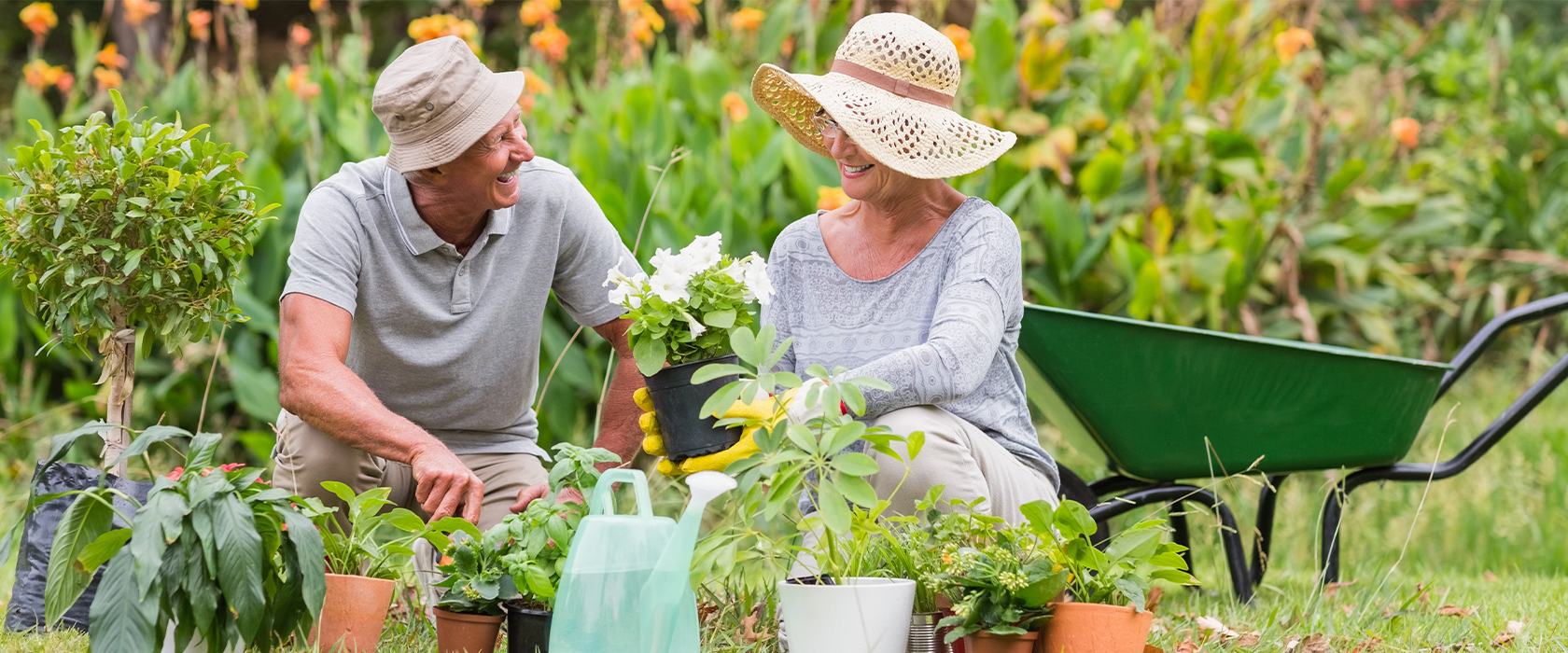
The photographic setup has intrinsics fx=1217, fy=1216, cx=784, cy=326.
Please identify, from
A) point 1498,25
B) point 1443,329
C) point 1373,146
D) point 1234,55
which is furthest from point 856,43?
point 1498,25

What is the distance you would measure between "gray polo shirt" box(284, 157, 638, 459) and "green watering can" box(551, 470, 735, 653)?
2.40 ft

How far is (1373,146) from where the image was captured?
484 centimetres

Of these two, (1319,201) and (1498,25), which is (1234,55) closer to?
(1319,201)

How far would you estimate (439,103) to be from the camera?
191cm

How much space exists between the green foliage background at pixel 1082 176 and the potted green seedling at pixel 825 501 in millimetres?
2079

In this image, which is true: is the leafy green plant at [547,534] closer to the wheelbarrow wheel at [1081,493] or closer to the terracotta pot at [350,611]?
the terracotta pot at [350,611]

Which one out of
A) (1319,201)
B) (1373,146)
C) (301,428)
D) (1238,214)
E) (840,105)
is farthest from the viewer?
(1373,146)

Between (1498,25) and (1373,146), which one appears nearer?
(1373,146)

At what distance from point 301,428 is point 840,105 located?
3.60 ft

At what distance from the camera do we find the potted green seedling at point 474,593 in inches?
62.4

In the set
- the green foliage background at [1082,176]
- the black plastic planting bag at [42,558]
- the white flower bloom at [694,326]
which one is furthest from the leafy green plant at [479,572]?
the green foliage background at [1082,176]

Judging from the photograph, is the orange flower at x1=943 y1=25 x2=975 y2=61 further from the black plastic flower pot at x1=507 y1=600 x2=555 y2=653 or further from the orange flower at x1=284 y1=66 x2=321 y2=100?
the black plastic flower pot at x1=507 y1=600 x2=555 y2=653

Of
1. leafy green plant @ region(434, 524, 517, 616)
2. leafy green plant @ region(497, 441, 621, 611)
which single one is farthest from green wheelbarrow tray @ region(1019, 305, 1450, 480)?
leafy green plant @ region(434, 524, 517, 616)

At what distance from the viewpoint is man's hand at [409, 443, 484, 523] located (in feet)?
5.47
